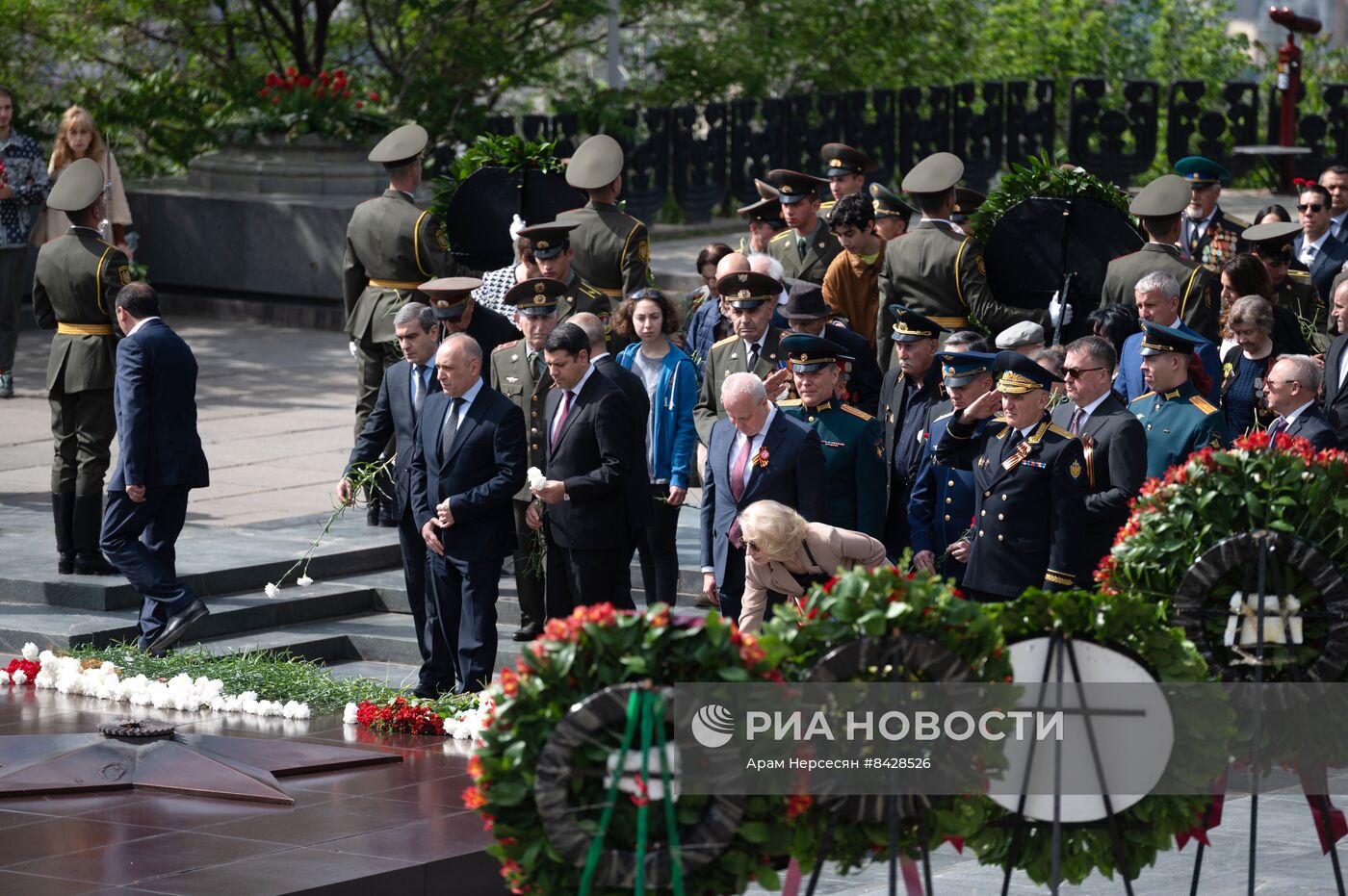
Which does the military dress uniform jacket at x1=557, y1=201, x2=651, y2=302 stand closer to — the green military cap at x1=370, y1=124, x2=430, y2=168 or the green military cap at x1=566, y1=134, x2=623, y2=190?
the green military cap at x1=566, y1=134, x2=623, y2=190

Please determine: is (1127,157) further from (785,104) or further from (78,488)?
(78,488)

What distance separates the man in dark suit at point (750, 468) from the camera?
9453mm

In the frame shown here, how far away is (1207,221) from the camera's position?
13648mm

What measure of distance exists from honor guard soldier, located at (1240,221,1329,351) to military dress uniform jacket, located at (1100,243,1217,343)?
21.2 inches

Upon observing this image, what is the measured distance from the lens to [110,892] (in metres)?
7.23

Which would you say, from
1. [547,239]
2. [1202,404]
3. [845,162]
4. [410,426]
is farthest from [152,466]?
[1202,404]

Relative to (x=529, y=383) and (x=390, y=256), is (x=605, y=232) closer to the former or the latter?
(x=390, y=256)

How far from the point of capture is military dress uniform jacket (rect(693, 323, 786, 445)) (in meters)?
10.9

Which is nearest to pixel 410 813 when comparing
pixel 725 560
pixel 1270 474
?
pixel 725 560

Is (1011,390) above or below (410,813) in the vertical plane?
above

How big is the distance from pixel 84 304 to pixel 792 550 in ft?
16.7

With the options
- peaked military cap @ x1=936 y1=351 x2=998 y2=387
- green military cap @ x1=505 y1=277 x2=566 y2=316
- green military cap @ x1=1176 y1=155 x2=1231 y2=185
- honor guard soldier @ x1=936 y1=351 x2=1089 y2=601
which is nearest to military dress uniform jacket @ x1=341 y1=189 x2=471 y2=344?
green military cap @ x1=505 y1=277 x2=566 y2=316

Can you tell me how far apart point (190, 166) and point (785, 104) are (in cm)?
669

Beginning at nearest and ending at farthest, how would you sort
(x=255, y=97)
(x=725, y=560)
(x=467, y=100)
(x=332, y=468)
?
(x=725, y=560) → (x=332, y=468) → (x=255, y=97) → (x=467, y=100)
